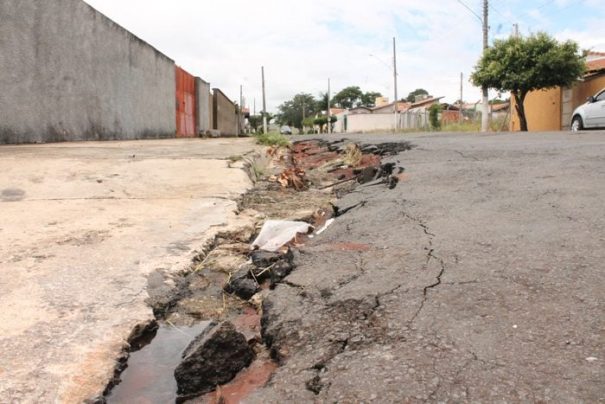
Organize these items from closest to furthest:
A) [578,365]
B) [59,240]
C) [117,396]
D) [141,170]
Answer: [578,365] < [117,396] < [59,240] < [141,170]

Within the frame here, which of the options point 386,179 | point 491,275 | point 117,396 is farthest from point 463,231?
point 386,179

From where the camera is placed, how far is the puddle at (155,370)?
1441 millimetres

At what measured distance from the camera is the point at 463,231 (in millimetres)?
2658

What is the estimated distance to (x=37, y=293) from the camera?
1.88m

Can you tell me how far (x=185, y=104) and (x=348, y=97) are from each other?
76652 mm

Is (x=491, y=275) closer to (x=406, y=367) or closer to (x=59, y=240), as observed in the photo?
(x=406, y=367)

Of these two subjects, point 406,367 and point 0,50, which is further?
point 0,50

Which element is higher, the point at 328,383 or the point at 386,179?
the point at 386,179

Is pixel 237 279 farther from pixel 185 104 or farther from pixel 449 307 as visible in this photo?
pixel 185 104

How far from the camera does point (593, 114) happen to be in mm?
13711

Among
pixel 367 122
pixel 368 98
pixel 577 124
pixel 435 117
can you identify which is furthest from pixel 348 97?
pixel 577 124

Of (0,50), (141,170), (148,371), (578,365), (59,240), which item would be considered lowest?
(148,371)

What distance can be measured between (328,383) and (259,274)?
1.05 meters

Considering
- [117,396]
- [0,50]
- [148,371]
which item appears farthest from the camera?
[0,50]
